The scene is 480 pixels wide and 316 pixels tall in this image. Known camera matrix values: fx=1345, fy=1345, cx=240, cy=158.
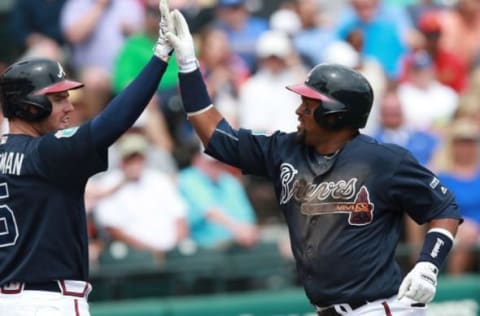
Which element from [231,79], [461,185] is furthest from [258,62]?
[461,185]

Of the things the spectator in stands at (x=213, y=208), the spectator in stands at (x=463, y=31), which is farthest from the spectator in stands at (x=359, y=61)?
the spectator in stands at (x=213, y=208)

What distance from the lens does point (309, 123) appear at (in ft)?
22.0

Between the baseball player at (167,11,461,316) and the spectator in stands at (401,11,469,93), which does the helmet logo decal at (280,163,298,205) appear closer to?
the baseball player at (167,11,461,316)

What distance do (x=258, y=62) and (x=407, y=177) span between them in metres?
6.40

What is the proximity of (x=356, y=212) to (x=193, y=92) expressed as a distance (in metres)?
1.07

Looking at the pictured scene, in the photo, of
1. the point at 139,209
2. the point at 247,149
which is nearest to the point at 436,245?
the point at 247,149

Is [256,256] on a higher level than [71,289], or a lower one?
lower

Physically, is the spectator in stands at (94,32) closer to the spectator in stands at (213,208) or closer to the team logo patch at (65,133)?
the spectator in stands at (213,208)

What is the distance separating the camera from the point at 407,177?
6516 millimetres

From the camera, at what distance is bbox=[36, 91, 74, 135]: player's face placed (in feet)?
21.5

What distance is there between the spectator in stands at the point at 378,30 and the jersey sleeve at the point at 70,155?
668 cm

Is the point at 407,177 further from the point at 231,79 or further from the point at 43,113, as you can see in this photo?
the point at 231,79

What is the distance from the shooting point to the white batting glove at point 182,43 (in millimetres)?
6734

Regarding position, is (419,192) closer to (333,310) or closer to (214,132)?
(333,310)
